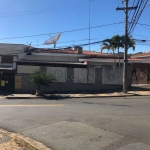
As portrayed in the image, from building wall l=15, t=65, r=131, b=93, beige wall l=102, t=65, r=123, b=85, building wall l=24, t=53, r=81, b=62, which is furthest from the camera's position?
building wall l=24, t=53, r=81, b=62

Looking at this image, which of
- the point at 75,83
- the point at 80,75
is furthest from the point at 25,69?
the point at 80,75

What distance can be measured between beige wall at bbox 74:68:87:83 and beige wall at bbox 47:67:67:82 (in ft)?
3.68

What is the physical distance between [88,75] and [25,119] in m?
14.1

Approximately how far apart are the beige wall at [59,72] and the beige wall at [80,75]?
1.12m

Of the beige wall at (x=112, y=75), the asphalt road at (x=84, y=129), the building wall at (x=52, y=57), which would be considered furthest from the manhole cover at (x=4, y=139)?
the building wall at (x=52, y=57)

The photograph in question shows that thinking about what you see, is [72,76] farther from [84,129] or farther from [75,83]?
[84,129]

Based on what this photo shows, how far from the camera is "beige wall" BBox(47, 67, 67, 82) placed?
22.9m

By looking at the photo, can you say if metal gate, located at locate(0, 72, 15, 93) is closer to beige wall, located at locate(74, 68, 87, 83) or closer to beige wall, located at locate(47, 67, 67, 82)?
beige wall, located at locate(47, 67, 67, 82)

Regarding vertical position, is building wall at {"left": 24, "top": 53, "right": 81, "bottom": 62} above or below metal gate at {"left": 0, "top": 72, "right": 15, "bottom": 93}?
above

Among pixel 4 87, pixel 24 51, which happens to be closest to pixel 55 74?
pixel 4 87

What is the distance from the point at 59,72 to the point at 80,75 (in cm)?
217

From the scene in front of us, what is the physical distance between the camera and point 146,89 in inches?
867

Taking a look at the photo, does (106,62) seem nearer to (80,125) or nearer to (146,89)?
(146,89)

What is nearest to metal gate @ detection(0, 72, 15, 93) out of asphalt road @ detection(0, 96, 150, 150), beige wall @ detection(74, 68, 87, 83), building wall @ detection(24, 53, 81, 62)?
beige wall @ detection(74, 68, 87, 83)
